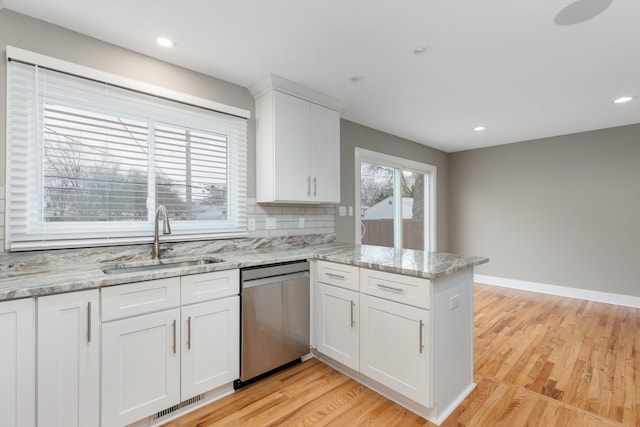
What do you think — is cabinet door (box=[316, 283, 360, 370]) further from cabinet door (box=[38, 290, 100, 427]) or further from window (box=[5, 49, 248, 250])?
cabinet door (box=[38, 290, 100, 427])

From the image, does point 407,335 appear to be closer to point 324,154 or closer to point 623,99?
point 324,154

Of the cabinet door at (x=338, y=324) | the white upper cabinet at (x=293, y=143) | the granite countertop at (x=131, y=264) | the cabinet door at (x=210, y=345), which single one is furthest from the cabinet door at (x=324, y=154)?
the cabinet door at (x=210, y=345)

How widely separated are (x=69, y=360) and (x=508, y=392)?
104 inches

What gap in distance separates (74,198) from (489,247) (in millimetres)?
5564

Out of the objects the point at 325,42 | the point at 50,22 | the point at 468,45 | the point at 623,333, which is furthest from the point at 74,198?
the point at 623,333

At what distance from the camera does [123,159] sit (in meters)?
2.06

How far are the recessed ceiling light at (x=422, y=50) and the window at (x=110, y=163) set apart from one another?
152 cm

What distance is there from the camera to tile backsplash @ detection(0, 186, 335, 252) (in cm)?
271

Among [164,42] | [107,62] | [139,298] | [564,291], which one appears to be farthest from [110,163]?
[564,291]

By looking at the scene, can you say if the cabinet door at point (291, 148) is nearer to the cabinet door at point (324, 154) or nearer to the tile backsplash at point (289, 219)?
the cabinet door at point (324, 154)

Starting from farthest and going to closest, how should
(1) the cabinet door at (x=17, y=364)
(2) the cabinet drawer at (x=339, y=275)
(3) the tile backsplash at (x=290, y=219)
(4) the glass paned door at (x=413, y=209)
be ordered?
(4) the glass paned door at (x=413, y=209) < (3) the tile backsplash at (x=290, y=219) < (2) the cabinet drawer at (x=339, y=275) < (1) the cabinet door at (x=17, y=364)

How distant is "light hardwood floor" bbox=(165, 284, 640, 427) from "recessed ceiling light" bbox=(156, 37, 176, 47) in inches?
95.6

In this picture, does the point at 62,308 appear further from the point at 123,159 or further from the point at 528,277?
the point at 528,277

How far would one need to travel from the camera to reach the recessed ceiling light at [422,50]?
6.62 feet
